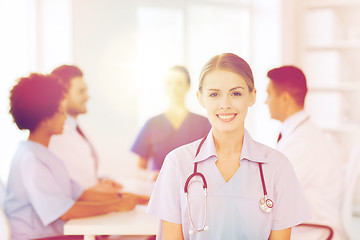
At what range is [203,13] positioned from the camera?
4.53m

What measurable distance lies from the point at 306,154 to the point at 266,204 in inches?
30.9

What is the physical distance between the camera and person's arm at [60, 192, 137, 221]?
1810 millimetres

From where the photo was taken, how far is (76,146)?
241 cm

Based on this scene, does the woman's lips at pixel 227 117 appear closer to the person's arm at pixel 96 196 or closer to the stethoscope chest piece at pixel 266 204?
the stethoscope chest piece at pixel 266 204

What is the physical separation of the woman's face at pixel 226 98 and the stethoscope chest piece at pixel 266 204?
0.24 metres

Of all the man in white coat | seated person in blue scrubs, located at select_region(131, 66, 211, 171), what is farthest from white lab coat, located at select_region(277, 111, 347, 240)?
seated person in blue scrubs, located at select_region(131, 66, 211, 171)

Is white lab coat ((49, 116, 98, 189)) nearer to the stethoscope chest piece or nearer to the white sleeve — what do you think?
the white sleeve

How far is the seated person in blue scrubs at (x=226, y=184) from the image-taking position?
1271 mm

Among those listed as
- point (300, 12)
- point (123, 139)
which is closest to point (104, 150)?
point (123, 139)

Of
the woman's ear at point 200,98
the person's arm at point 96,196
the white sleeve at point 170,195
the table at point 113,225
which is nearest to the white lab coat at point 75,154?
the person's arm at point 96,196

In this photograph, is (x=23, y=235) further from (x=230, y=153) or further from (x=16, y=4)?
(x=16, y=4)

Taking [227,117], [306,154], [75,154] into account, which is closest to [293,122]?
[306,154]

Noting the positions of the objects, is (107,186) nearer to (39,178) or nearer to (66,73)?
(39,178)

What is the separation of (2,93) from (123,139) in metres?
1.20
